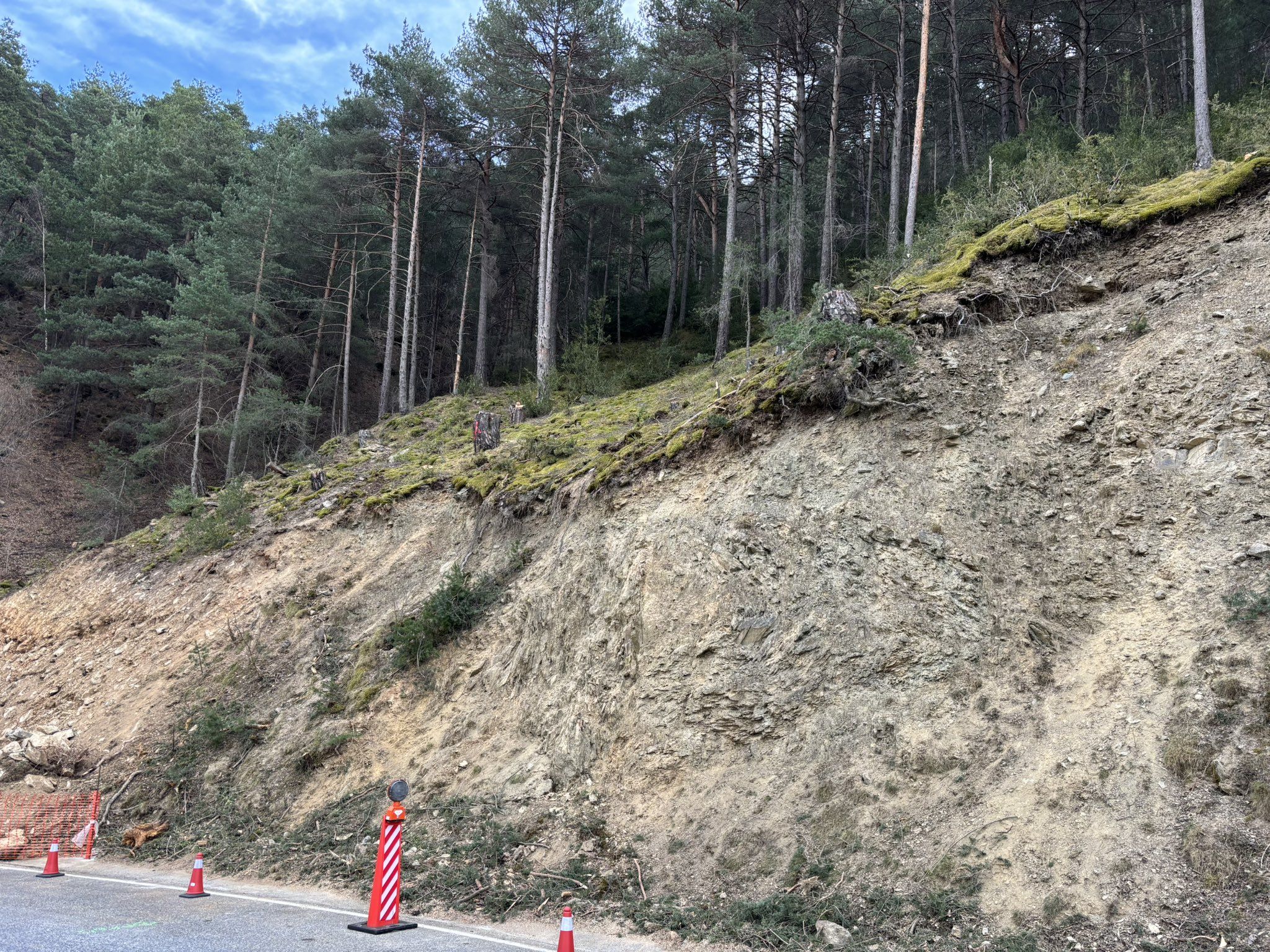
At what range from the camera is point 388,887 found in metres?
7.16

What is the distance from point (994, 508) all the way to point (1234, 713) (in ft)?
10.2

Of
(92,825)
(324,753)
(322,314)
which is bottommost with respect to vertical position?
(92,825)

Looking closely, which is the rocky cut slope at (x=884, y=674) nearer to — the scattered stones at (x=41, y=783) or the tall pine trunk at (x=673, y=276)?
the scattered stones at (x=41, y=783)

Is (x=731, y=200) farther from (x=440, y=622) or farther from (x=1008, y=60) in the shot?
(x=440, y=622)

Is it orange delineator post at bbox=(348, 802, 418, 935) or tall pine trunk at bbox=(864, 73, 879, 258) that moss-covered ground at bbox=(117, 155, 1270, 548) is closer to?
orange delineator post at bbox=(348, 802, 418, 935)

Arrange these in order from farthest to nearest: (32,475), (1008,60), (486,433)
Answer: (32,475) < (1008,60) < (486,433)

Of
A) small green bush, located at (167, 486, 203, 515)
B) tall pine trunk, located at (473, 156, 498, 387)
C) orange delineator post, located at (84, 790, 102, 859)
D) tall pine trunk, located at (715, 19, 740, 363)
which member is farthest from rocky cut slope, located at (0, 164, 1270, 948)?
tall pine trunk, located at (473, 156, 498, 387)

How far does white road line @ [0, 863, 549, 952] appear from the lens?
6758mm

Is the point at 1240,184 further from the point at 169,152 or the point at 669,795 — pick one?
the point at 169,152

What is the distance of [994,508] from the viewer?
345 inches

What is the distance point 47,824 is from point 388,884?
26.5ft

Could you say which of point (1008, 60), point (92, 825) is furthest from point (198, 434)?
point (1008, 60)

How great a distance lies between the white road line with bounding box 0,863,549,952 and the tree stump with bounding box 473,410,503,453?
971 cm

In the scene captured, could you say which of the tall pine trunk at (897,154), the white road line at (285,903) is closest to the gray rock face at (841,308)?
the white road line at (285,903)
